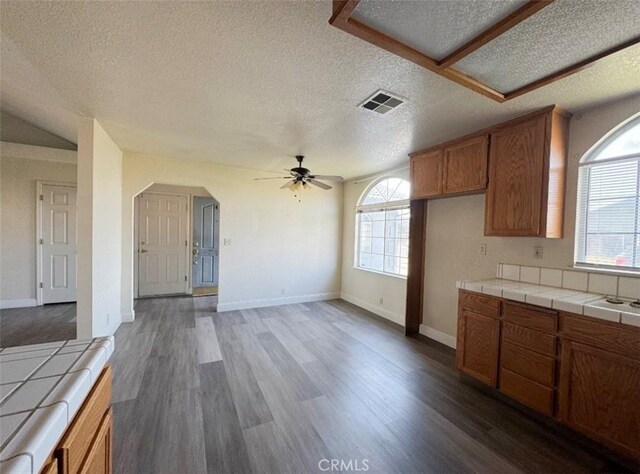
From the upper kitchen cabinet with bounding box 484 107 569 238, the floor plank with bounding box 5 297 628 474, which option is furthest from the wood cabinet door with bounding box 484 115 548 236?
the floor plank with bounding box 5 297 628 474

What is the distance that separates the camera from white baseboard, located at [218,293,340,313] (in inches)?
181

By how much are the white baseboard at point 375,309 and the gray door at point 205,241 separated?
310 centimetres

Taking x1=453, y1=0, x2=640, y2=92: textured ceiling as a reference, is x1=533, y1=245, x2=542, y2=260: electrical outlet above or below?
below

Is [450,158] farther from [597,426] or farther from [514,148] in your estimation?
[597,426]

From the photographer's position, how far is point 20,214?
14.5 ft

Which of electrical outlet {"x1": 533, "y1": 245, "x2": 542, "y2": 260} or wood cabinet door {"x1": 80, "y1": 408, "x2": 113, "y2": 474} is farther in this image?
electrical outlet {"x1": 533, "y1": 245, "x2": 542, "y2": 260}

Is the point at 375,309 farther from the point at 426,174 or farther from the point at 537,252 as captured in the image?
the point at 537,252

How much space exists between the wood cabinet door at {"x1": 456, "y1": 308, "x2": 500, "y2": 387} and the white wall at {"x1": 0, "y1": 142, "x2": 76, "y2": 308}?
6266 mm

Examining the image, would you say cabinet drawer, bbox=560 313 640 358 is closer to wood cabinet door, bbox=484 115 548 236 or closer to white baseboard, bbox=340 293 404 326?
wood cabinet door, bbox=484 115 548 236

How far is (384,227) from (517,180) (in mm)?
2357

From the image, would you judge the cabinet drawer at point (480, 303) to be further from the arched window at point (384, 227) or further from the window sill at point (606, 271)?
the arched window at point (384, 227)

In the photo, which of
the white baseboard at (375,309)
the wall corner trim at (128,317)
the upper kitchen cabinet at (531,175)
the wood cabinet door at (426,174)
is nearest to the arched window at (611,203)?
the upper kitchen cabinet at (531,175)

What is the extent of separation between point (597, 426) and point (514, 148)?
215 centimetres

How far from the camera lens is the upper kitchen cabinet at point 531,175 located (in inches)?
88.1
